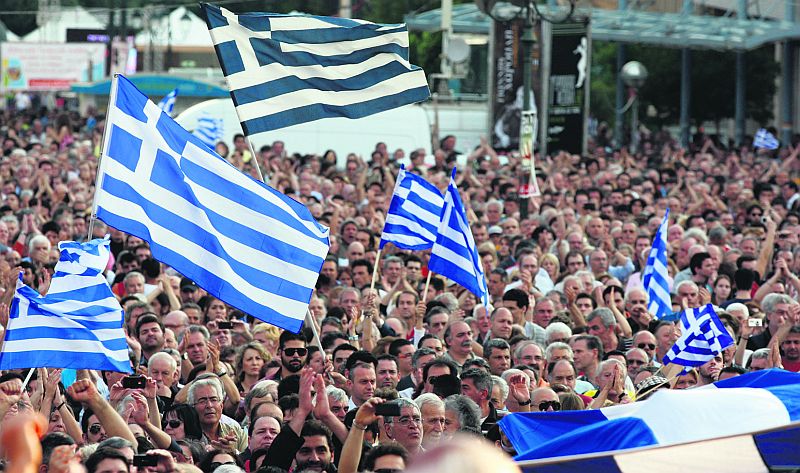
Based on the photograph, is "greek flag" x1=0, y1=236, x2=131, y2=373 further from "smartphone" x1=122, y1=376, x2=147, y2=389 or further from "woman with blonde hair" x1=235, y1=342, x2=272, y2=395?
"woman with blonde hair" x1=235, y1=342, x2=272, y2=395

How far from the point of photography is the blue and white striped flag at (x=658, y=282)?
13977mm

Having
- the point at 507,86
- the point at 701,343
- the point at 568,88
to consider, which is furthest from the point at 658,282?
the point at 568,88

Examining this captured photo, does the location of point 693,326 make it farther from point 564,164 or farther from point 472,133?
point 472,133

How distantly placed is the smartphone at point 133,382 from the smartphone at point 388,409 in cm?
166

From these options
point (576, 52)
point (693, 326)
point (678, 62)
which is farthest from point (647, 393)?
point (678, 62)

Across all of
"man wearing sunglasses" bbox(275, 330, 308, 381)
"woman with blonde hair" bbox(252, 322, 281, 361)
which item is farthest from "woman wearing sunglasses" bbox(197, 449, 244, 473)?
"woman with blonde hair" bbox(252, 322, 281, 361)

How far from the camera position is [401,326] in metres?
12.2

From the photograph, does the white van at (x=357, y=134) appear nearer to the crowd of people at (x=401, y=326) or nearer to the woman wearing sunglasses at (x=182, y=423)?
the crowd of people at (x=401, y=326)

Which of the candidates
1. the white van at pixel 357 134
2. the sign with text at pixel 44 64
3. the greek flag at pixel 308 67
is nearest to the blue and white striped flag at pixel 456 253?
the greek flag at pixel 308 67

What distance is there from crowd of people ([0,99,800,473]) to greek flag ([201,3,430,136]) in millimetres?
1493

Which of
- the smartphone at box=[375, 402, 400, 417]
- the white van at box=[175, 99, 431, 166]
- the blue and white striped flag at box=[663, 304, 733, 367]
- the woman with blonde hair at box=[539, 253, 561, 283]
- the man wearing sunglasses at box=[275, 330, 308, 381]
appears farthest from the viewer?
the white van at box=[175, 99, 431, 166]

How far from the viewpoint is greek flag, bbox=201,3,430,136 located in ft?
29.8

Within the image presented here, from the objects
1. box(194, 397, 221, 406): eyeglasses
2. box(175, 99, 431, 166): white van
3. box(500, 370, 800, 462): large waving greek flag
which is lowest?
box(175, 99, 431, 166): white van

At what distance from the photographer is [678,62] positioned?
45594 mm
